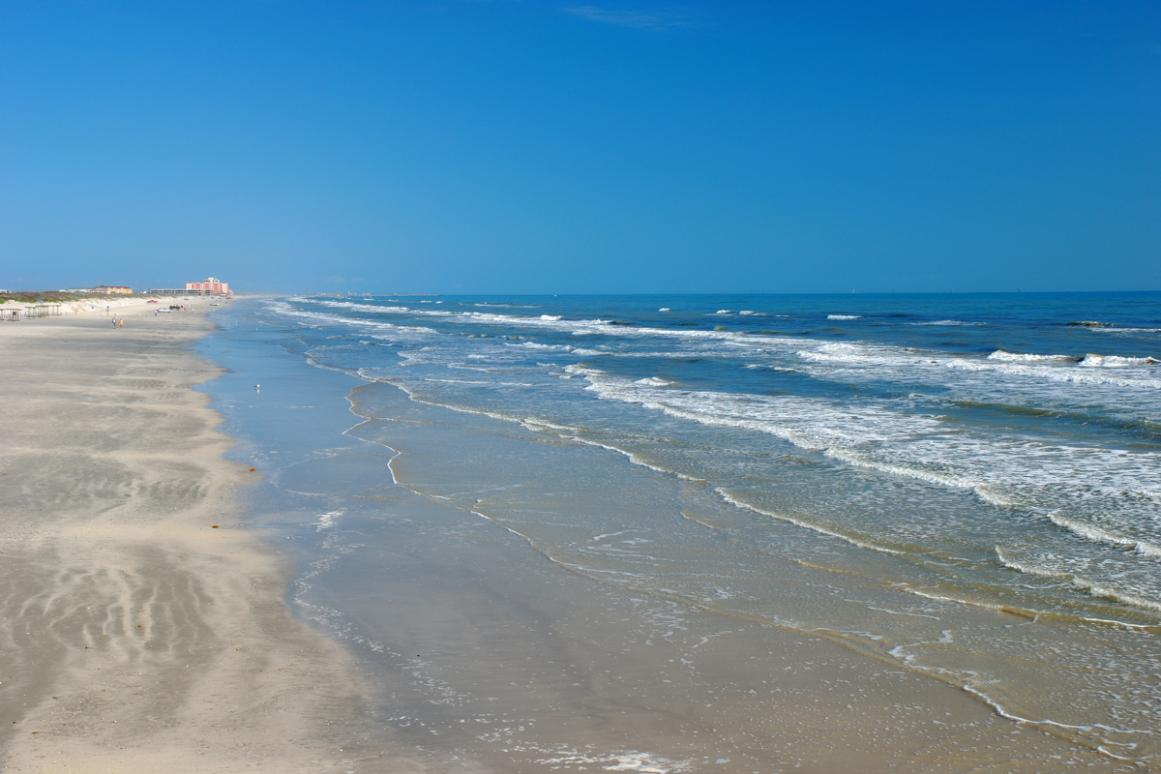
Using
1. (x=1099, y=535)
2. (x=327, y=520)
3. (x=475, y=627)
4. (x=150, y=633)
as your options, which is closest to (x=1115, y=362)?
(x=1099, y=535)

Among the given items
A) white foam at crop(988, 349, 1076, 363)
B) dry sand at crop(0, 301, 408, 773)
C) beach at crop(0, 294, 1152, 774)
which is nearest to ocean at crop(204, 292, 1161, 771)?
beach at crop(0, 294, 1152, 774)

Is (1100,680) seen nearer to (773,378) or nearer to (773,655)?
(773,655)

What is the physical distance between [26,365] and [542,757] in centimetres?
2772

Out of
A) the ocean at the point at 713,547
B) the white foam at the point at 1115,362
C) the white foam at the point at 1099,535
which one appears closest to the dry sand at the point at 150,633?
the ocean at the point at 713,547

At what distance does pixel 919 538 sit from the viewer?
924cm

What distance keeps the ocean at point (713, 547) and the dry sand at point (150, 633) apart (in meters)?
0.46

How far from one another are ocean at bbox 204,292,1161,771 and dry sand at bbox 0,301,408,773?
456 millimetres

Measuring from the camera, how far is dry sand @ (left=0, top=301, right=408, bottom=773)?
4.69 m

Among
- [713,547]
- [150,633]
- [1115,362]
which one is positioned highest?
[1115,362]

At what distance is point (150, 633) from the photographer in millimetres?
6336

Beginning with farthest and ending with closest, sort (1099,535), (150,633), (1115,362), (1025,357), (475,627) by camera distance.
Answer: (1025,357), (1115,362), (1099,535), (475,627), (150,633)

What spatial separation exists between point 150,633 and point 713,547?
4994 mm

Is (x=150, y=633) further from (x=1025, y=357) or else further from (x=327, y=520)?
(x=1025, y=357)

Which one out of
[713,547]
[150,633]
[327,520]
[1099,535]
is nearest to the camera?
[150,633]
